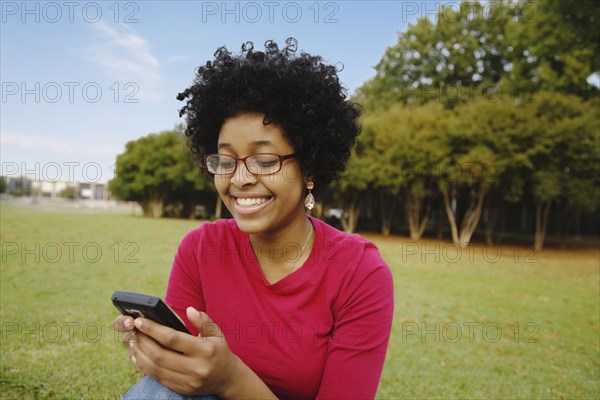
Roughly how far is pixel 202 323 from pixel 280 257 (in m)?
0.66

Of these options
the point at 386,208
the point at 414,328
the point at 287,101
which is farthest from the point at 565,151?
the point at 287,101

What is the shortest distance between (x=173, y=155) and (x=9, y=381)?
99.6 ft

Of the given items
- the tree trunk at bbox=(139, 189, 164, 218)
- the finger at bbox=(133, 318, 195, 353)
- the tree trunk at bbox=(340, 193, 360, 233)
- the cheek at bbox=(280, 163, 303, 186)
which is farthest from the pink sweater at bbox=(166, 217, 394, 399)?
the tree trunk at bbox=(139, 189, 164, 218)

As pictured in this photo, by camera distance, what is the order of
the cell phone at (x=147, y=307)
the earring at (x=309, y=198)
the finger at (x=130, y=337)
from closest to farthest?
1. the cell phone at (x=147, y=307)
2. the finger at (x=130, y=337)
3. the earring at (x=309, y=198)

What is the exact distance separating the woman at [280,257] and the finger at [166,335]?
15 cm

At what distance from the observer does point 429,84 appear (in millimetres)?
30859

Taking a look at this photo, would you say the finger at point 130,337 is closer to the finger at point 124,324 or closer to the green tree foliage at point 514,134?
the finger at point 124,324

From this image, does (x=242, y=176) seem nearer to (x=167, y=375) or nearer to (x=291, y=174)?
(x=291, y=174)

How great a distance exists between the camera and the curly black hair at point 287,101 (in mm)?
1828

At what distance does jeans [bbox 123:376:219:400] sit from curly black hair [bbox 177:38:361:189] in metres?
0.98

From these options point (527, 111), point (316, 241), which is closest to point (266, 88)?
point (316, 241)

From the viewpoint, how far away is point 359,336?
1608 mm

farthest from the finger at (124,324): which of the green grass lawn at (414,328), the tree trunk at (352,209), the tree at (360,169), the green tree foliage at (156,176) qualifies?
the green tree foliage at (156,176)

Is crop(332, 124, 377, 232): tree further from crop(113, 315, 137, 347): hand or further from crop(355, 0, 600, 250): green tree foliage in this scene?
crop(113, 315, 137, 347): hand
